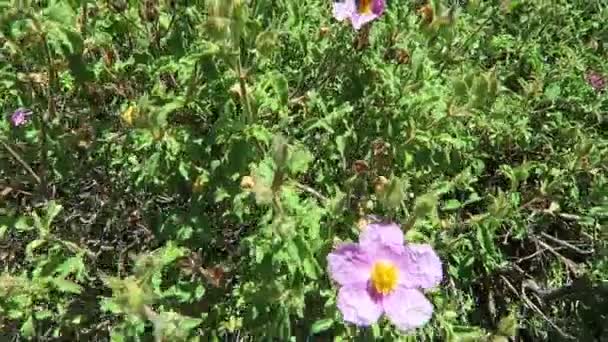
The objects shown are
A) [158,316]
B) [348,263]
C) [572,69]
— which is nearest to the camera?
[158,316]

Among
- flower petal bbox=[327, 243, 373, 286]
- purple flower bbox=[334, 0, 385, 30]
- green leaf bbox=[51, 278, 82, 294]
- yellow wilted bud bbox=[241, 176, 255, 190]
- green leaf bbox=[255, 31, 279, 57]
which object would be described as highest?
purple flower bbox=[334, 0, 385, 30]

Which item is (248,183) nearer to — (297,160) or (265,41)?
(297,160)

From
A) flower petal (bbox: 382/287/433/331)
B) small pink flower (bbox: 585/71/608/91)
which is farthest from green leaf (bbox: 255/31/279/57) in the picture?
small pink flower (bbox: 585/71/608/91)

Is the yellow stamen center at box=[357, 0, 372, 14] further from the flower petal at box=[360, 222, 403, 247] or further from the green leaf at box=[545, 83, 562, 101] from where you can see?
the green leaf at box=[545, 83, 562, 101]

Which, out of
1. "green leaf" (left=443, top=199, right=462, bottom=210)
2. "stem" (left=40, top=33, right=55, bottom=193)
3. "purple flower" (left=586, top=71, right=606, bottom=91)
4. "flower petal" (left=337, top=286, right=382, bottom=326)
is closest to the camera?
"flower petal" (left=337, top=286, right=382, bottom=326)

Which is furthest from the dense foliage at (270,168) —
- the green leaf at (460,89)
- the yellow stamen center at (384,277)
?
the yellow stamen center at (384,277)

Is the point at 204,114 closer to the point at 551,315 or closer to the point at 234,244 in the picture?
the point at 234,244

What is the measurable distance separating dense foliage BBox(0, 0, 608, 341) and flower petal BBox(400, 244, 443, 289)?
8 centimetres

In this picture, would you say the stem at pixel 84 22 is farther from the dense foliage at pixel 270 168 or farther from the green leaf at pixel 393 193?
the green leaf at pixel 393 193

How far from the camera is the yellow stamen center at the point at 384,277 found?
1502 millimetres

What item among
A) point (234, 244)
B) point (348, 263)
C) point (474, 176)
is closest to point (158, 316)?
point (348, 263)

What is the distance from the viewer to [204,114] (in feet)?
6.04

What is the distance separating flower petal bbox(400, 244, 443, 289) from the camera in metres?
1.51

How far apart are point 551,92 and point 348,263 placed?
1136 mm
